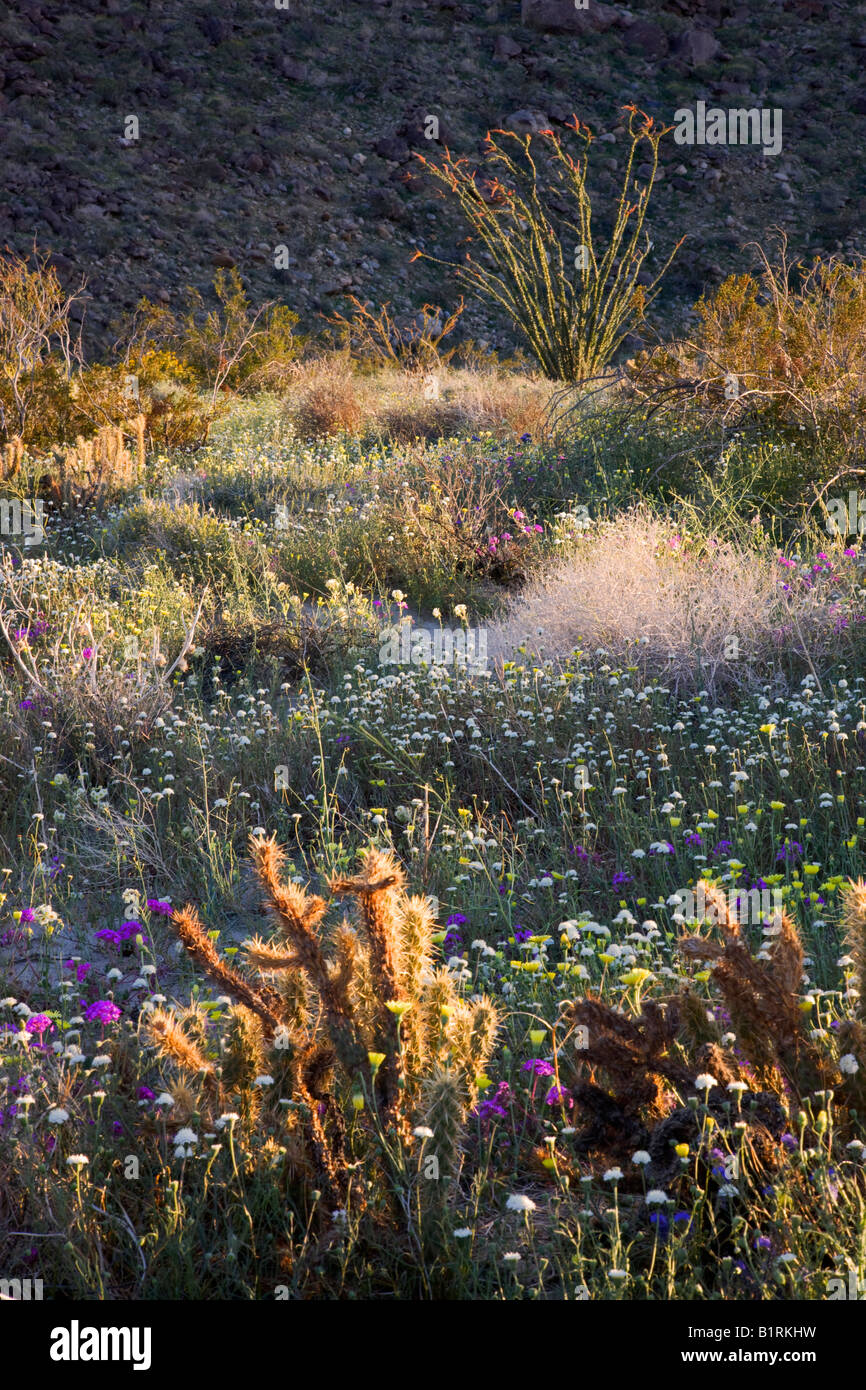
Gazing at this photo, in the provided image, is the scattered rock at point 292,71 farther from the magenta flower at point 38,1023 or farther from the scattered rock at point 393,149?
the magenta flower at point 38,1023

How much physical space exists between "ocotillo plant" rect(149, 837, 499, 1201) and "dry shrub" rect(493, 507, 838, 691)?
2.86m

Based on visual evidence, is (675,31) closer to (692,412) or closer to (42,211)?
(42,211)

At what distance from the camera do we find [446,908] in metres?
3.22

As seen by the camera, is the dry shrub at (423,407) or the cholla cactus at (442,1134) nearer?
the cholla cactus at (442,1134)

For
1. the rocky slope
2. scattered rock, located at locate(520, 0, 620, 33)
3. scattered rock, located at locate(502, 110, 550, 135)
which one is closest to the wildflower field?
the rocky slope

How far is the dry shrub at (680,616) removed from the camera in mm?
4707

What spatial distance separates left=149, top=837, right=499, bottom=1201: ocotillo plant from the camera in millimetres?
1897

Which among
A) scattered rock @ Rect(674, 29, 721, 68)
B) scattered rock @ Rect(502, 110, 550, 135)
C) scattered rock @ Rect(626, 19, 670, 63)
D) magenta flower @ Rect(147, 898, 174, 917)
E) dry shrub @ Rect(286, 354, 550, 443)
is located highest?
scattered rock @ Rect(626, 19, 670, 63)

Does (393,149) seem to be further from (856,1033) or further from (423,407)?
(856,1033)

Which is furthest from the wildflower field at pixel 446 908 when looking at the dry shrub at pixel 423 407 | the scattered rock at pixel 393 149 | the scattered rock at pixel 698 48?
the scattered rock at pixel 698 48

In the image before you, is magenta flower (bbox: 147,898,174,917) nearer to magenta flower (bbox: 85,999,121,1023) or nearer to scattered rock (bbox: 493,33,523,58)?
magenta flower (bbox: 85,999,121,1023)

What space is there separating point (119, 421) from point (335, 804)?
7.72 metres

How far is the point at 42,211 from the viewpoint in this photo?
24.9m
